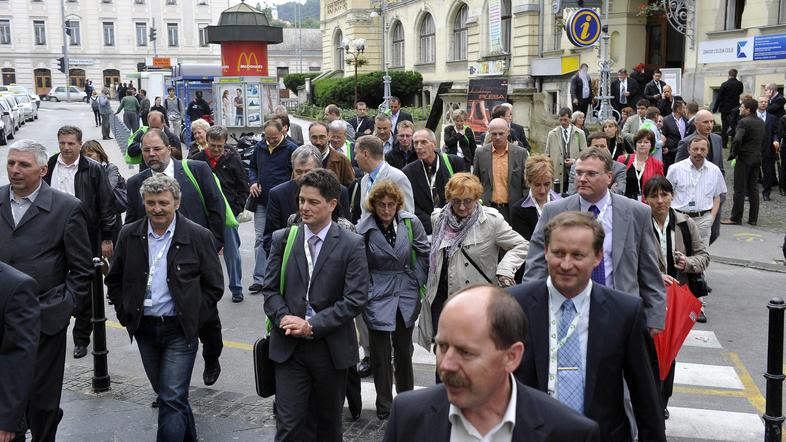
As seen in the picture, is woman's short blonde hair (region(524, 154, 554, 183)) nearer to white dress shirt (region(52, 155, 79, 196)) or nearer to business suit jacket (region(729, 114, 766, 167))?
white dress shirt (region(52, 155, 79, 196))

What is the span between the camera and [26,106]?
1823 inches

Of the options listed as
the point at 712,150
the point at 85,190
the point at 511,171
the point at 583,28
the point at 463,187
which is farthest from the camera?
the point at 583,28

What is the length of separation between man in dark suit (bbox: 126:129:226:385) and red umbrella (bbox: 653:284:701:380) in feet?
11.8

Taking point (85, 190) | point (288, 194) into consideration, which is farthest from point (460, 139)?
point (85, 190)

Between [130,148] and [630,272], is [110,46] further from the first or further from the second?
[630,272]

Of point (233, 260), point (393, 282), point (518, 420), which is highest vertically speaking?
point (518, 420)

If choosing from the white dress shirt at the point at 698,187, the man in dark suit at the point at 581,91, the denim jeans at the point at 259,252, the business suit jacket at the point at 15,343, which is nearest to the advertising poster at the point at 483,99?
the man in dark suit at the point at 581,91

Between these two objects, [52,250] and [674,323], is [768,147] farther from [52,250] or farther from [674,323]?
[52,250]

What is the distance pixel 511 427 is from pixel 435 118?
1952 centimetres

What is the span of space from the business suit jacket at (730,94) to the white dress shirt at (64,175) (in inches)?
618

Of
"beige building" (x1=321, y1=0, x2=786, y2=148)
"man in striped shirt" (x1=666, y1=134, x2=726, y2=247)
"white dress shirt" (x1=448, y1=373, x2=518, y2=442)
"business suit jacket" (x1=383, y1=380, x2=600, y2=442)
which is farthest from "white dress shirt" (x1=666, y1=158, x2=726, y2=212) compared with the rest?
"beige building" (x1=321, y1=0, x2=786, y2=148)

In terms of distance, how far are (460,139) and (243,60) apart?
1460 centimetres

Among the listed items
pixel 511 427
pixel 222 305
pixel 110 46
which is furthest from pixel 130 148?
pixel 110 46

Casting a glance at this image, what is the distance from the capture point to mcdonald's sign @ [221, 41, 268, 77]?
24.8 meters
